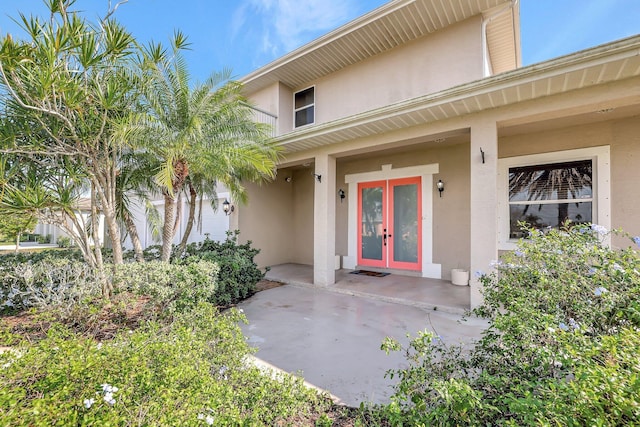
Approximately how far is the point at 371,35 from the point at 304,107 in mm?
3270

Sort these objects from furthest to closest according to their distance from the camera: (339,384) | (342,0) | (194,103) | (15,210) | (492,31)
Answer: (342,0) < (492,31) < (194,103) < (15,210) < (339,384)

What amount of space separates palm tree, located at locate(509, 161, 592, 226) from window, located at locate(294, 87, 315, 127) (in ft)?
20.8

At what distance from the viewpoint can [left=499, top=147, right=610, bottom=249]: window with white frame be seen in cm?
558

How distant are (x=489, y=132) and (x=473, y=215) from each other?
1.51 m

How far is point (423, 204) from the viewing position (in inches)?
316

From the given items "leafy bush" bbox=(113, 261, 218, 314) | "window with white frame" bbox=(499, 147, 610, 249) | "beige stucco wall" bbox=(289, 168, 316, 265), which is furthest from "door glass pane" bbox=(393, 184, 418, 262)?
"leafy bush" bbox=(113, 261, 218, 314)

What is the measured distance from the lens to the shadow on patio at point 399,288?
571 cm

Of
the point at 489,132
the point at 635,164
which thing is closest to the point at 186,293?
the point at 489,132

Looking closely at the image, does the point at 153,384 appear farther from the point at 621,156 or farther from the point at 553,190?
the point at 621,156

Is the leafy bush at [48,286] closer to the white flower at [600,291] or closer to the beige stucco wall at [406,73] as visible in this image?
the white flower at [600,291]

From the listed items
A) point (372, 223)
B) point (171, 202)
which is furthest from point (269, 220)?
point (171, 202)

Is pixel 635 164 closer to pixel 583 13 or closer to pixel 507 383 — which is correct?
pixel 583 13

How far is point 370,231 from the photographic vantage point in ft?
29.7

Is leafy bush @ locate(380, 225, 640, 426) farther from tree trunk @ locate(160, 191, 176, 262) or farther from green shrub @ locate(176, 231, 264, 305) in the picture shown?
tree trunk @ locate(160, 191, 176, 262)
